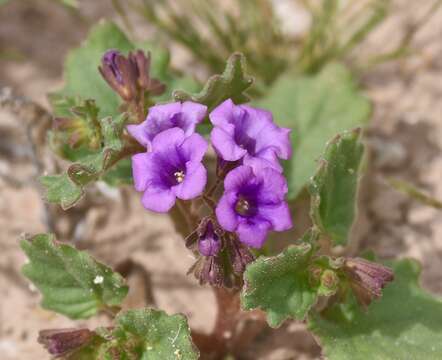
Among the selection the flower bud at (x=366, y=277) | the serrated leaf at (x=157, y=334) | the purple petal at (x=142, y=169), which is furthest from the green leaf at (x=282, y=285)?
the purple petal at (x=142, y=169)

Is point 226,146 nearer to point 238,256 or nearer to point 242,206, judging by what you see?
point 242,206

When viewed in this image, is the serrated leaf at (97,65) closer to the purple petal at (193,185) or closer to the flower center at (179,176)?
the flower center at (179,176)

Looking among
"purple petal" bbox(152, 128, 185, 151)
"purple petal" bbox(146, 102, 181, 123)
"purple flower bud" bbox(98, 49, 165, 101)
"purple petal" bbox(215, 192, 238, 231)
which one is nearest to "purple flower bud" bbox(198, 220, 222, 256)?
"purple petal" bbox(215, 192, 238, 231)

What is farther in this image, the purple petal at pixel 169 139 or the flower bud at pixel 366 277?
the flower bud at pixel 366 277

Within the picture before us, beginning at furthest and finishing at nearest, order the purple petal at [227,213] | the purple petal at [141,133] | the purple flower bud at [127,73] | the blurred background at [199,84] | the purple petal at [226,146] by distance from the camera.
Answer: the blurred background at [199,84] → the purple flower bud at [127,73] → the purple petal at [141,133] → the purple petal at [226,146] → the purple petal at [227,213]

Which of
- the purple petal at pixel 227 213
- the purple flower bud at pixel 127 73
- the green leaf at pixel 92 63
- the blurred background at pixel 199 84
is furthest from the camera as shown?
the blurred background at pixel 199 84

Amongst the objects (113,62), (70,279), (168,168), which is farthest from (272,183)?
(70,279)

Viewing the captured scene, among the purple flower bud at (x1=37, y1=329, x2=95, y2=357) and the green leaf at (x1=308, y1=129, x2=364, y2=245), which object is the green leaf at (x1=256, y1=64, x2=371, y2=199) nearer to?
the green leaf at (x1=308, y1=129, x2=364, y2=245)
